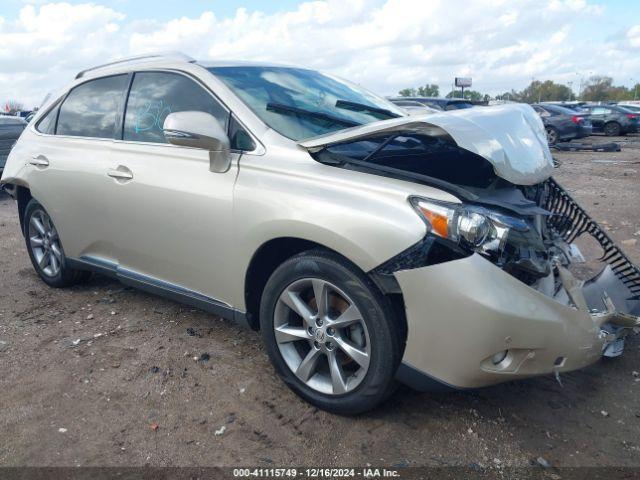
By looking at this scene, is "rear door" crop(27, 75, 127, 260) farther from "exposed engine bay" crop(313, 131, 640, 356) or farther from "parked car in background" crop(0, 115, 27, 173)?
"parked car in background" crop(0, 115, 27, 173)

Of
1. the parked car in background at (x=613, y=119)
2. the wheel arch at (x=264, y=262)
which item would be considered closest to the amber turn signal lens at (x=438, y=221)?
the wheel arch at (x=264, y=262)

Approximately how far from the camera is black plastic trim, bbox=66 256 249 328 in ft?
11.1

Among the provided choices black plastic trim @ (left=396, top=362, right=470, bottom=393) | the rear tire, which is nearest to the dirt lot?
black plastic trim @ (left=396, top=362, right=470, bottom=393)

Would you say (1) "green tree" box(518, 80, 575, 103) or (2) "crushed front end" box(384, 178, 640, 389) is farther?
(1) "green tree" box(518, 80, 575, 103)

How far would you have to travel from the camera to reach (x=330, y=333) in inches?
113

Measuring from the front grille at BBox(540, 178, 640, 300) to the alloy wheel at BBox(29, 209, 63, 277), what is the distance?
371 cm

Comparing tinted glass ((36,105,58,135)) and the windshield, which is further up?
the windshield

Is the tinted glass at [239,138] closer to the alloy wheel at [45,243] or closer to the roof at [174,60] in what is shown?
the roof at [174,60]

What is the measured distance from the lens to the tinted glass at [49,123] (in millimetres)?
4676

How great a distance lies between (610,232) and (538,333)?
5.08 m

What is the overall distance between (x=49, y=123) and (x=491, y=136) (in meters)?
3.62

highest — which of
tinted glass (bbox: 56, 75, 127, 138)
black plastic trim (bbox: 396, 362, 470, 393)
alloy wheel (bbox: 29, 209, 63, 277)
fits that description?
tinted glass (bbox: 56, 75, 127, 138)

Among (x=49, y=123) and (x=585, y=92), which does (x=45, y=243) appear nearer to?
(x=49, y=123)

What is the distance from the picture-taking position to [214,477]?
8.30 ft
